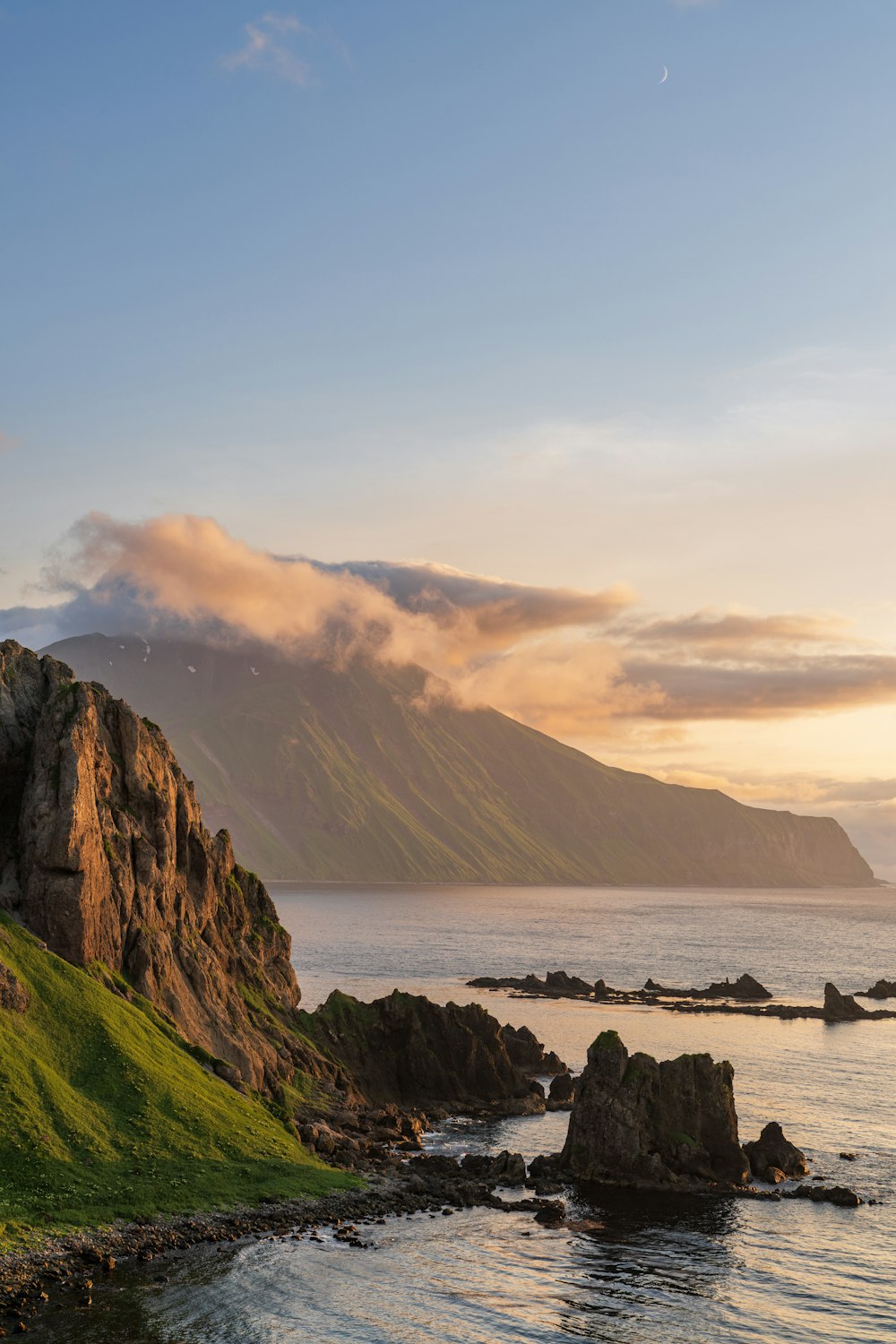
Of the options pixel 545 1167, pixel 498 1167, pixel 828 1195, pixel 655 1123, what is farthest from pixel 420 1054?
pixel 828 1195

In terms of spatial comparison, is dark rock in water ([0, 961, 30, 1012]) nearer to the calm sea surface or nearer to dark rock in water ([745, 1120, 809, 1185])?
the calm sea surface

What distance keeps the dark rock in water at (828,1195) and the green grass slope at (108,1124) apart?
3730 cm

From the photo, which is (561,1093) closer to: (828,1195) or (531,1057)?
(531,1057)

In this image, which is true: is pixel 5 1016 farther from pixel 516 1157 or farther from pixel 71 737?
pixel 516 1157

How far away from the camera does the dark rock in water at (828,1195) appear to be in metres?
89.7

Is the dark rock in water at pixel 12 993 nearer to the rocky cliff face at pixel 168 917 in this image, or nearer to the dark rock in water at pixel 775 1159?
the rocky cliff face at pixel 168 917

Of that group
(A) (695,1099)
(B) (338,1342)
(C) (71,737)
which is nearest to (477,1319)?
(B) (338,1342)

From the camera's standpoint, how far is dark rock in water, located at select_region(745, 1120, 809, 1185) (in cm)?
9662

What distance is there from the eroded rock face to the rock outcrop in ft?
30.2

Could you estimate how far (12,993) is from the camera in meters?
85.1

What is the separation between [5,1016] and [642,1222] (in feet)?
165

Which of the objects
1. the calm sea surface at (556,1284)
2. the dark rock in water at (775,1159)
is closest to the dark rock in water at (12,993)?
the calm sea surface at (556,1284)

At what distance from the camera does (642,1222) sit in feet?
276

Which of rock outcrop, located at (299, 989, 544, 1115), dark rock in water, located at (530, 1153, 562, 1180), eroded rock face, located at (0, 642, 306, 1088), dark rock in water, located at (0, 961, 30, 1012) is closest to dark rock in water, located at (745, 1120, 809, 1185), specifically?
dark rock in water, located at (530, 1153, 562, 1180)
